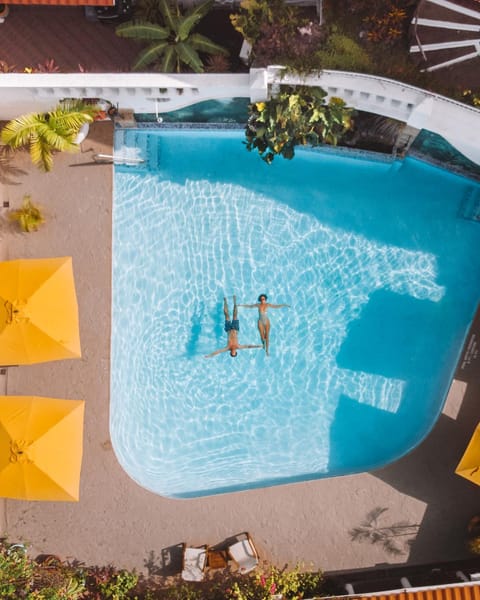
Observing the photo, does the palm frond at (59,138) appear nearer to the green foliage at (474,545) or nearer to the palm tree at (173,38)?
the palm tree at (173,38)

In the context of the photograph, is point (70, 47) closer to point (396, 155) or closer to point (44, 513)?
point (396, 155)

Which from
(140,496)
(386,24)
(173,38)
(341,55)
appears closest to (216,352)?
(140,496)

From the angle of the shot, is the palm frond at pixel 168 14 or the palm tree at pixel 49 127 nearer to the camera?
the palm frond at pixel 168 14

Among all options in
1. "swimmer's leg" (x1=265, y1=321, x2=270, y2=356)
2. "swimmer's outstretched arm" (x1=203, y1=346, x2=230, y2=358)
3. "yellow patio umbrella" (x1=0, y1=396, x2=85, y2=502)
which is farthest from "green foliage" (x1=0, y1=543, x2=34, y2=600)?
"swimmer's leg" (x1=265, y1=321, x2=270, y2=356)

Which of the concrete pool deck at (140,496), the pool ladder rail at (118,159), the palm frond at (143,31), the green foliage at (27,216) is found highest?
the palm frond at (143,31)

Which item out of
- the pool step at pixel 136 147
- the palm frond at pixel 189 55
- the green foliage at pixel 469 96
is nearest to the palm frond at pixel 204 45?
the palm frond at pixel 189 55

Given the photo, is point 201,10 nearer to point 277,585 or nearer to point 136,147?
point 136,147

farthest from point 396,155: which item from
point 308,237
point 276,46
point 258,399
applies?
point 258,399
